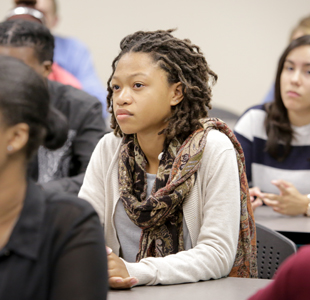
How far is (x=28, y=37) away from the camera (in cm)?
232

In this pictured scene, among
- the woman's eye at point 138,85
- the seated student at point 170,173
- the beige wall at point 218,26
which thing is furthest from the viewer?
the beige wall at point 218,26

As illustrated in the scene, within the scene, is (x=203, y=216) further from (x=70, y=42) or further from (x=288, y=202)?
(x=70, y=42)

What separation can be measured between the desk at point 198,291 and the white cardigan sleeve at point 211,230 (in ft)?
0.10

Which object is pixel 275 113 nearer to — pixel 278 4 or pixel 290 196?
pixel 290 196

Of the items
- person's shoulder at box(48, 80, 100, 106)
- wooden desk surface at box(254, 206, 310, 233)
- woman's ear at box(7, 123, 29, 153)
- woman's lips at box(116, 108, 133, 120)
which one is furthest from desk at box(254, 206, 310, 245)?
woman's ear at box(7, 123, 29, 153)

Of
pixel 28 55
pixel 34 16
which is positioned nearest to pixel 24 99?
pixel 28 55

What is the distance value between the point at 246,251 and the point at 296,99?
111 cm

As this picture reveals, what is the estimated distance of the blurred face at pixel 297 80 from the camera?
244 cm

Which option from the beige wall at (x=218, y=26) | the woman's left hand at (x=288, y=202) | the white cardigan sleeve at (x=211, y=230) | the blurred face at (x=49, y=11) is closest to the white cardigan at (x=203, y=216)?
the white cardigan sleeve at (x=211, y=230)

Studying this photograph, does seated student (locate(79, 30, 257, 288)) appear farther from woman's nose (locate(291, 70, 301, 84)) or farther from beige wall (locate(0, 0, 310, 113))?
beige wall (locate(0, 0, 310, 113))

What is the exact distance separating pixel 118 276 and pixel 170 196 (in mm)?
313

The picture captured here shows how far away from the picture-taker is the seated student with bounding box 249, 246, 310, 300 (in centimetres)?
71

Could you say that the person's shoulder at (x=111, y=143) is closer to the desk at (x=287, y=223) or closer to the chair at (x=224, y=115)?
the desk at (x=287, y=223)

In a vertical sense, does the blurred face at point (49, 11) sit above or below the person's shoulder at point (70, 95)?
above
